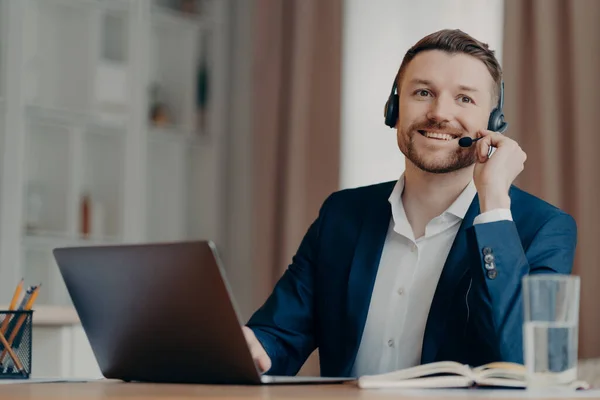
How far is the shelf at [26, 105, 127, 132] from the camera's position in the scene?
173 inches

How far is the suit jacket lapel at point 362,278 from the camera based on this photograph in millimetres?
2039

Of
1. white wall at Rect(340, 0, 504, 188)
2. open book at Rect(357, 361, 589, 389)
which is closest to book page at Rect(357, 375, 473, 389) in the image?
open book at Rect(357, 361, 589, 389)

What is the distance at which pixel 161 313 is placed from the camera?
148cm

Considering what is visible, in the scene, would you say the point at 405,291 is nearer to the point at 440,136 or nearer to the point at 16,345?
the point at 440,136

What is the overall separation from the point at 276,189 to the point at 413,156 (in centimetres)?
257

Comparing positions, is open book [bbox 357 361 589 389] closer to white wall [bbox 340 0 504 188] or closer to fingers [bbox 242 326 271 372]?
fingers [bbox 242 326 271 372]

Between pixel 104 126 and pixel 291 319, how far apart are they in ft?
8.86

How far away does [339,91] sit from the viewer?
4.39 m

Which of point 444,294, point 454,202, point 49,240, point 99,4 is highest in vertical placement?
point 99,4

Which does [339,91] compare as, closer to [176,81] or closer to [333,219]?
[176,81]

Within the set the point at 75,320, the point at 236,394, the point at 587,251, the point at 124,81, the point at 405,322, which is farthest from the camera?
the point at 124,81

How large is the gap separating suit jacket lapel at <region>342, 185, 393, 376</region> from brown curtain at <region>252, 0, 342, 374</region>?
2.18 metres

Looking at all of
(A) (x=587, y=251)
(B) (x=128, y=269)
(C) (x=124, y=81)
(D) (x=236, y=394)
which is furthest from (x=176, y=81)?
(D) (x=236, y=394)

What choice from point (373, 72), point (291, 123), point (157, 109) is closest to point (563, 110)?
point (373, 72)
